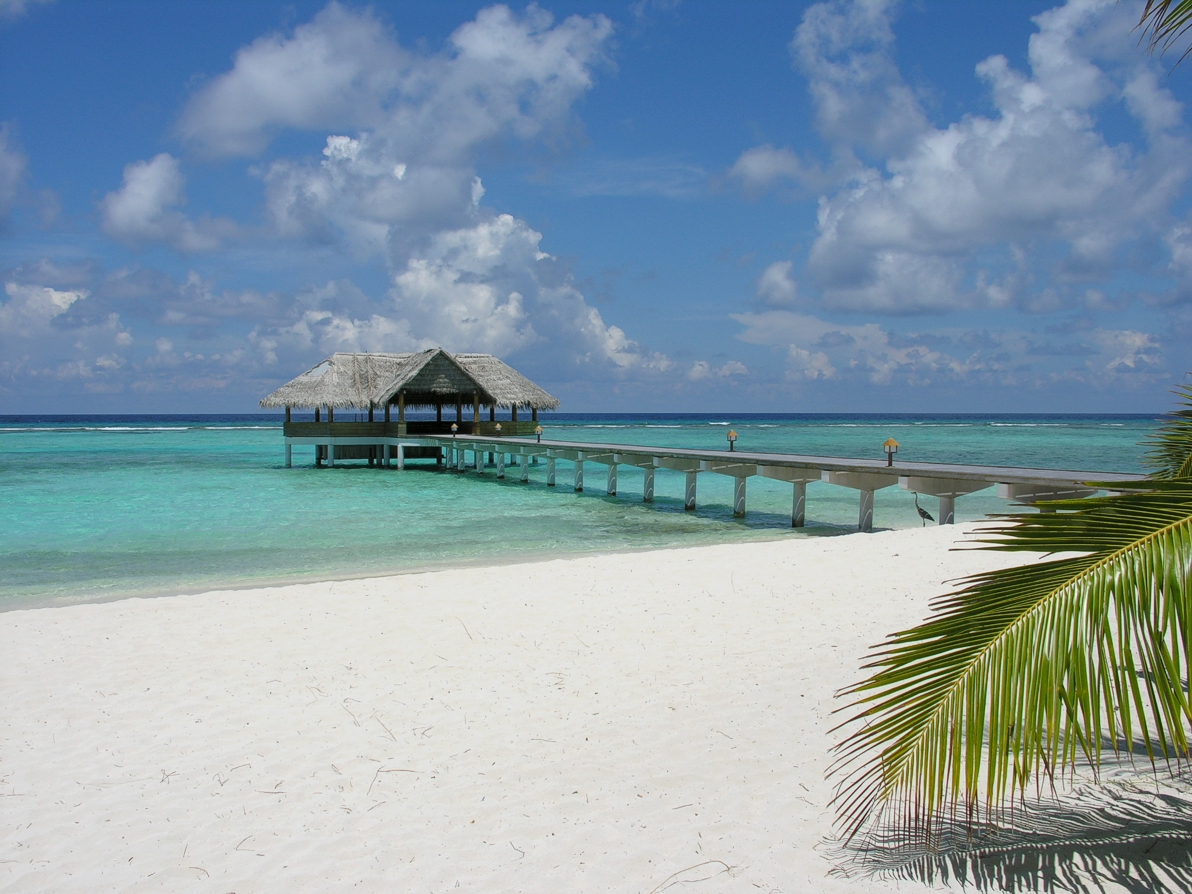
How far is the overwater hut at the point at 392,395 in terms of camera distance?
2677 cm

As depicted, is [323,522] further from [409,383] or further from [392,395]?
[392,395]

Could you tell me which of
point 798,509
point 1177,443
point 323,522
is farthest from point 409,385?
point 1177,443

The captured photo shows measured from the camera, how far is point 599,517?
15898 mm

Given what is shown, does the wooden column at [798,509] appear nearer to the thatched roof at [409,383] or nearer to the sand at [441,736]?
the sand at [441,736]

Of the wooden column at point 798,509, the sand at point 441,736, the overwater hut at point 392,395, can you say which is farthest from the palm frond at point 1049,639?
the overwater hut at point 392,395

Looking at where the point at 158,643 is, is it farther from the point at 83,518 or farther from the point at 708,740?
the point at 83,518

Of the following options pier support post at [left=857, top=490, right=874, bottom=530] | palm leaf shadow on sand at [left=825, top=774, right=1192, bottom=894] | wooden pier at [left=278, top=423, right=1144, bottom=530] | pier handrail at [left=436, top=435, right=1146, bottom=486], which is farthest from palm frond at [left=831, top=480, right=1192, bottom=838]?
pier support post at [left=857, top=490, right=874, bottom=530]

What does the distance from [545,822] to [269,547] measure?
32.6 ft

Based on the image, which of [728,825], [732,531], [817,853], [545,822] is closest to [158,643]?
[545,822]

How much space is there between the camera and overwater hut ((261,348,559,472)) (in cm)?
2677

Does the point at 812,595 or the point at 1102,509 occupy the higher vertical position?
the point at 1102,509

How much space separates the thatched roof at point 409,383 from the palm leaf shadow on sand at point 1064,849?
24.0 m

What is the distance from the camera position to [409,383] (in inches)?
1022

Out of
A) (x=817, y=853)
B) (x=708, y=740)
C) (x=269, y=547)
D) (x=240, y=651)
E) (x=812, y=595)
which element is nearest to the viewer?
(x=817, y=853)
